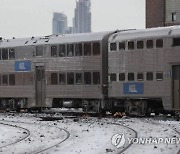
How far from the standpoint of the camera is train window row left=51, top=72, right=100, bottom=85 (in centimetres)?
3119

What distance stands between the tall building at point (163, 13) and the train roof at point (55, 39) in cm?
3263

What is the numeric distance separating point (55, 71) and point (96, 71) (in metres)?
3.57

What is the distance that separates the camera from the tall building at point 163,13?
65438 millimetres

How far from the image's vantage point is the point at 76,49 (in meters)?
32.5

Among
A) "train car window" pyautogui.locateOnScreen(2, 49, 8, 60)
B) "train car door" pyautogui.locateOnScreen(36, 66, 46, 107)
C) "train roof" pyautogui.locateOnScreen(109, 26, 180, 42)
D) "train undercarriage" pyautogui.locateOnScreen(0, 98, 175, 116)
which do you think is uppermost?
"train roof" pyautogui.locateOnScreen(109, 26, 180, 42)

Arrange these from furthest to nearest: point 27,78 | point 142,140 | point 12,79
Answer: point 12,79 → point 27,78 → point 142,140

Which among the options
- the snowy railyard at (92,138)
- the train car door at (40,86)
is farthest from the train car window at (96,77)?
the snowy railyard at (92,138)

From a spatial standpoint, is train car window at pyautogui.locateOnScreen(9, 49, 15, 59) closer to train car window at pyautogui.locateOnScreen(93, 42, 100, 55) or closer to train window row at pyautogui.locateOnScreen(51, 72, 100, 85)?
train window row at pyautogui.locateOnScreen(51, 72, 100, 85)

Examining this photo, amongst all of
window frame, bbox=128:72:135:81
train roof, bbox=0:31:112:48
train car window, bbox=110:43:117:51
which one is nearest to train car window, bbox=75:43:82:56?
train roof, bbox=0:31:112:48

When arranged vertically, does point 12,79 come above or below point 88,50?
below

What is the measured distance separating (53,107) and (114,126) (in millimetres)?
11159

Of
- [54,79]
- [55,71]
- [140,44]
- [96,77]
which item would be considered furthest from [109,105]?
[55,71]

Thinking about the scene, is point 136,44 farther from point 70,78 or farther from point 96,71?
point 70,78

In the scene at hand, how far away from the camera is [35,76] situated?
113 feet
